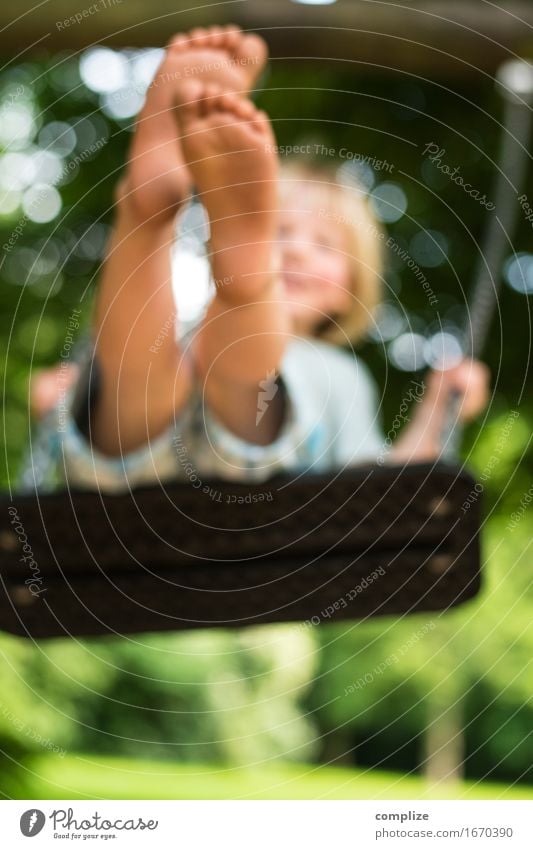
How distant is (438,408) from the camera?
0.89m

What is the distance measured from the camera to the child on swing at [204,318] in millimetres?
554

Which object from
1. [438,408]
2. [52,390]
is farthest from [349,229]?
[52,390]

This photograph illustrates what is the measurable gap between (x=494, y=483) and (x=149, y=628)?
125 cm

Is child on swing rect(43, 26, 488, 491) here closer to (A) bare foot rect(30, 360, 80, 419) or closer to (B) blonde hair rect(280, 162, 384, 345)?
(A) bare foot rect(30, 360, 80, 419)

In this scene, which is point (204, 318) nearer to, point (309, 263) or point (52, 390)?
point (52, 390)

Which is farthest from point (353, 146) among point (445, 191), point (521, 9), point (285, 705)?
point (285, 705)

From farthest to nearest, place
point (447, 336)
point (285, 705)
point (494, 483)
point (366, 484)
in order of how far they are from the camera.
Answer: point (285, 705), point (494, 483), point (447, 336), point (366, 484)

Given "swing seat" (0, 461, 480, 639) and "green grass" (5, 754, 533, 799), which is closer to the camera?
"swing seat" (0, 461, 480, 639)

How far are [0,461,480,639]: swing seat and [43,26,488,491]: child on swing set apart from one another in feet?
0.15

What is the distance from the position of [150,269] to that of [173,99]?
0.36 ft

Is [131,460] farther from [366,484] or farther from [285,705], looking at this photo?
[285,705]

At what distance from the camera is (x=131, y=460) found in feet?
2.27
